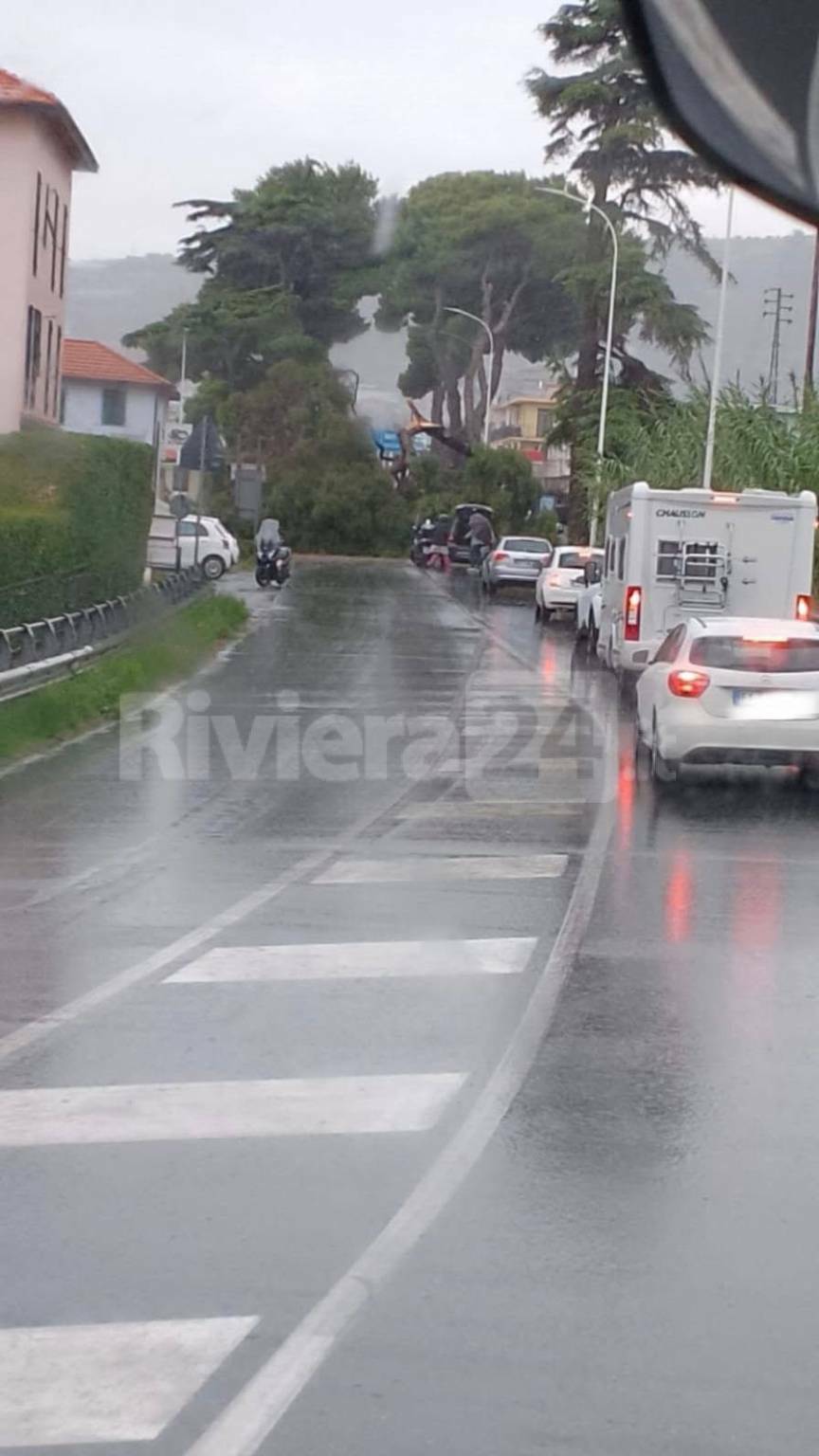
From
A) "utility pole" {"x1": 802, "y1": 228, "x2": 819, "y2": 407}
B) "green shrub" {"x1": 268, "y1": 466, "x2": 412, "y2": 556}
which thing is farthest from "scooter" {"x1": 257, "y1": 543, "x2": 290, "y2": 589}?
"green shrub" {"x1": 268, "y1": 466, "x2": 412, "y2": 556}

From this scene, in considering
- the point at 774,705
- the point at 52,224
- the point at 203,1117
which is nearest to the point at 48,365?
the point at 52,224

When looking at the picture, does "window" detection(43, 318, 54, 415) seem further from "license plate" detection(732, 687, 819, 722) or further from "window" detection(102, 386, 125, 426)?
"license plate" detection(732, 687, 819, 722)

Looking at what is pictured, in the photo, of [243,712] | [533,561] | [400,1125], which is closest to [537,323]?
[533,561]

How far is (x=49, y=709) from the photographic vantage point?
21.6m

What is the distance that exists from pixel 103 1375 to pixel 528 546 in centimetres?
5103

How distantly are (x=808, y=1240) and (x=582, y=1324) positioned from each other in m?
1.10

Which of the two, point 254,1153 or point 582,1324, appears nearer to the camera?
point 582,1324

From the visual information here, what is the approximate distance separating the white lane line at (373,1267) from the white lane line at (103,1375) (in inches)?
5.5

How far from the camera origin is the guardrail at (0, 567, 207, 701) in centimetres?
2181

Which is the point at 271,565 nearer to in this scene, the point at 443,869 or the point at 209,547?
the point at 209,547

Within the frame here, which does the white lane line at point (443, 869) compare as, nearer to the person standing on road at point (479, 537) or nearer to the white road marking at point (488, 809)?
the white road marking at point (488, 809)

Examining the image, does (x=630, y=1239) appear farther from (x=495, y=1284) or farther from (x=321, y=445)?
(x=321, y=445)

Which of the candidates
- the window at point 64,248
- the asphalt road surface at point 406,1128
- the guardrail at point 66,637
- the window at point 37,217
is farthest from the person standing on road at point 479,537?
the asphalt road surface at point 406,1128

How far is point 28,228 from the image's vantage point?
4528 cm
